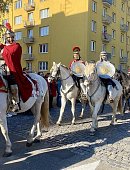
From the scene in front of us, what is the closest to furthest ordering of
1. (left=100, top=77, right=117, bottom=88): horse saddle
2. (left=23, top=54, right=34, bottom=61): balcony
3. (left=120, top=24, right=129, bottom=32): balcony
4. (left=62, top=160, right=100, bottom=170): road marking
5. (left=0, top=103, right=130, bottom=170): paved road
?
(left=62, top=160, right=100, bottom=170): road marking, (left=0, top=103, right=130, bottom=170): paved road, (left=100, top=77, right=117, bottom=88): horse saddle, (left=23, top=54, right=34, bottom=61): balcony, (left=120, top=24, right=129, bottom=32): balcony

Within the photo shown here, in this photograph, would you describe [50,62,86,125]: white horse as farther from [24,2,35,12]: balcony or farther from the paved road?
[24,2,35,12]: balcony

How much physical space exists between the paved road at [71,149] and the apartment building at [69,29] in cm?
2577

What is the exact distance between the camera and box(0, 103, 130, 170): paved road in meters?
5.30

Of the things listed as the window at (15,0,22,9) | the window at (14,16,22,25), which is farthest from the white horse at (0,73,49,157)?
the window at (15,0,22,9)

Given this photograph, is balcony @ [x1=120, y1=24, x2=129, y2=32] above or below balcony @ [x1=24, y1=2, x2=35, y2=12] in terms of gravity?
below

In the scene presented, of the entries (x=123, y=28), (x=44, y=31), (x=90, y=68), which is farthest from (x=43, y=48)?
(x=90, y=68)

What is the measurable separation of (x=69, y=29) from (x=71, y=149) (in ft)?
99.6

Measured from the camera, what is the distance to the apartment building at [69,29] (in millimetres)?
34156

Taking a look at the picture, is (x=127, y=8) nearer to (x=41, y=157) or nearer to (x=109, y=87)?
→ (x=109, y=87)

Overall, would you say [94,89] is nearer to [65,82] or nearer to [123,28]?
[65,82]

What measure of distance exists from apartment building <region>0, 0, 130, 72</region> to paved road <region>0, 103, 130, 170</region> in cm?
2577

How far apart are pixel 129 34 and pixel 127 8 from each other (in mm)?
4282

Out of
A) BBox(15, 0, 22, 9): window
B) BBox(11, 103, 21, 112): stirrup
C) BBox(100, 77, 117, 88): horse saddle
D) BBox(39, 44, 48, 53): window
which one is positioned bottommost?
BBox(11, 103, 21, 112): stirrup

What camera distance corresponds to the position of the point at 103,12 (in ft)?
124
